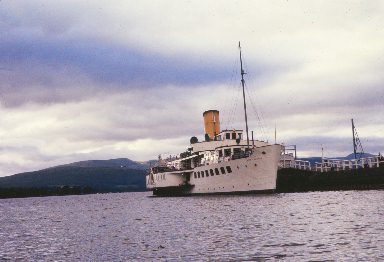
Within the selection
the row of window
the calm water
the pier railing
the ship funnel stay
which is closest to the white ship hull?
the row of window

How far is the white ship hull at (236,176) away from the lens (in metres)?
58.0

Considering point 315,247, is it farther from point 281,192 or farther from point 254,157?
point 281,192

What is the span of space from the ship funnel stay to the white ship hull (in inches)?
311

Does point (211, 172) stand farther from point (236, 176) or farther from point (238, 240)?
point (238, 240)

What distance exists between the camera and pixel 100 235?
32375 millimetres

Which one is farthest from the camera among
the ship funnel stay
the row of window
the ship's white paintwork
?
the ship funnel stay

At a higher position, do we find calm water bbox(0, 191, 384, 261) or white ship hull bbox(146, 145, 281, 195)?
white ship hull bbox(146, 145, 281, 195)

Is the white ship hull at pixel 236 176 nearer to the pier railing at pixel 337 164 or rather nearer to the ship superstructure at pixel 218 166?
the ship superstructure at pixel 218 166

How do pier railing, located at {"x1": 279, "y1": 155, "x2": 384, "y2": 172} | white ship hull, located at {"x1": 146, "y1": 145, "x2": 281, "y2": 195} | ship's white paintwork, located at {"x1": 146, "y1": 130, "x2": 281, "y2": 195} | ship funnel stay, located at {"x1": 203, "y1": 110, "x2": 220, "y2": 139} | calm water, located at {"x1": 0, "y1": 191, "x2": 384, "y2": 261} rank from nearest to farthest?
calm water, located at {"x1": 0, "y1": 191, "x2": 384, "y2": 261} → pier railing, located at {"x1": 279, "y1": 155, "x2": 384, "y2": 172} → white ship hull, located at {"x1": 146, "y1": 145, "x2": 281, "y2": 195} → ship's white paintwork, located at {"x1": 146, "y1": 130, "x2": 281, "y2": 195} → ship funnel stay, located at {"x1": 203, "y1": 110, "x2": 220, "y2": 139}

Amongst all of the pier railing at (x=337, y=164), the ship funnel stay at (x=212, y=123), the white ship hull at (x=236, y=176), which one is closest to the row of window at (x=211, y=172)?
the white ship hull at (x=236, y=176)

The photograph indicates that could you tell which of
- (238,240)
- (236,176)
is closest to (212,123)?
(236,176)

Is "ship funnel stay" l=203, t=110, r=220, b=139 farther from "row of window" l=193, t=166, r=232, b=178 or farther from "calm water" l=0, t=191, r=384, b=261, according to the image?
"calm water" l=0, t=191, r=384, b=261

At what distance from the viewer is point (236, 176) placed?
207ft

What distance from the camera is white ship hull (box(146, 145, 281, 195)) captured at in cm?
5803
